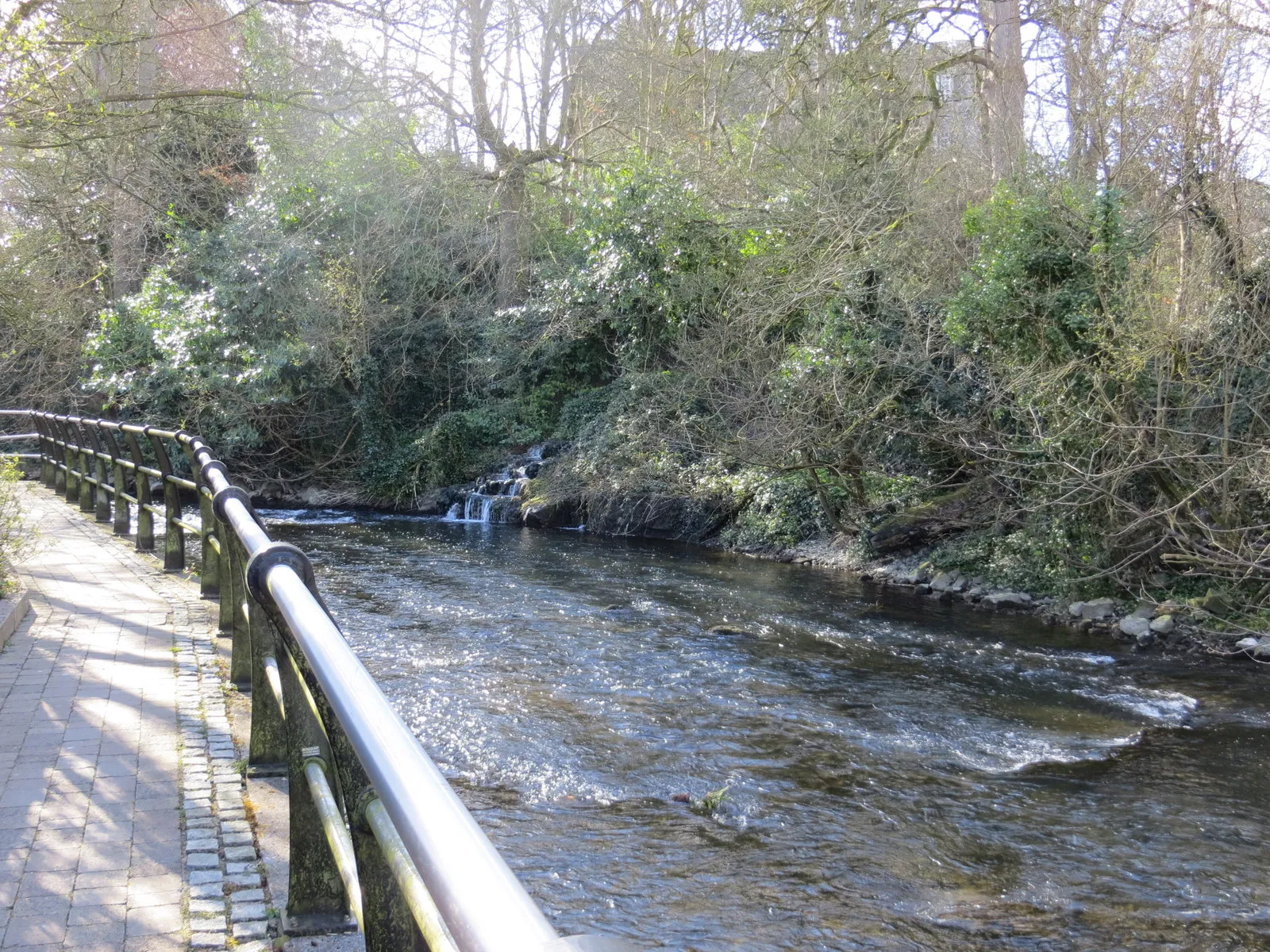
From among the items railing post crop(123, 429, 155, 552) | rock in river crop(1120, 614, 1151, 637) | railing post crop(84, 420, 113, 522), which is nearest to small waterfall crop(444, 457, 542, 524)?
railing post crop(84, 420, 113, 522)

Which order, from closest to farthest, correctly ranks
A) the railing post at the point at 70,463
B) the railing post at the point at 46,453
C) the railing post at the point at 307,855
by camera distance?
the railing post at the point at 307,855 → the railing post at the point at 70,463 → the railing post at the point at 46,453

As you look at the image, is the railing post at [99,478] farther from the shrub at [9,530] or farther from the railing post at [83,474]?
the shrub at [9,530]

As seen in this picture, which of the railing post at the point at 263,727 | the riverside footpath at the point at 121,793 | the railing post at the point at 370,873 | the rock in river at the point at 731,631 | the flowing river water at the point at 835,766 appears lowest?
the flowing river water at the point at 835,766

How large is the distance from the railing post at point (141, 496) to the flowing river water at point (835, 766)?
208 centimetres

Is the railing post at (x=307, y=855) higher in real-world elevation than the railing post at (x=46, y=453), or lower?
lower

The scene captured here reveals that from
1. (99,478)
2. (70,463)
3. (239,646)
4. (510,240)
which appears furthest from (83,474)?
(510,240)

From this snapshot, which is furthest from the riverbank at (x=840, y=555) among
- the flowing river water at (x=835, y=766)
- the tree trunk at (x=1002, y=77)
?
the tree trunk at (x=1002, y=77)

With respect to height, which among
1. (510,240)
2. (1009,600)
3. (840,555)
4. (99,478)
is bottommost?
(1009,600)

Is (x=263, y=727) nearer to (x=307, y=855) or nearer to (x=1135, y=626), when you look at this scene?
(x=307, y=855)

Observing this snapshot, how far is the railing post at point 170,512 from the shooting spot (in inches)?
338

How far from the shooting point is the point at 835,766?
7.57 metres

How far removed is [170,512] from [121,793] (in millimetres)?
5201

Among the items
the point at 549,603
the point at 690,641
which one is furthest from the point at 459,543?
the point at 690,641

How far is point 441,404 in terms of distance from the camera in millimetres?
25469
